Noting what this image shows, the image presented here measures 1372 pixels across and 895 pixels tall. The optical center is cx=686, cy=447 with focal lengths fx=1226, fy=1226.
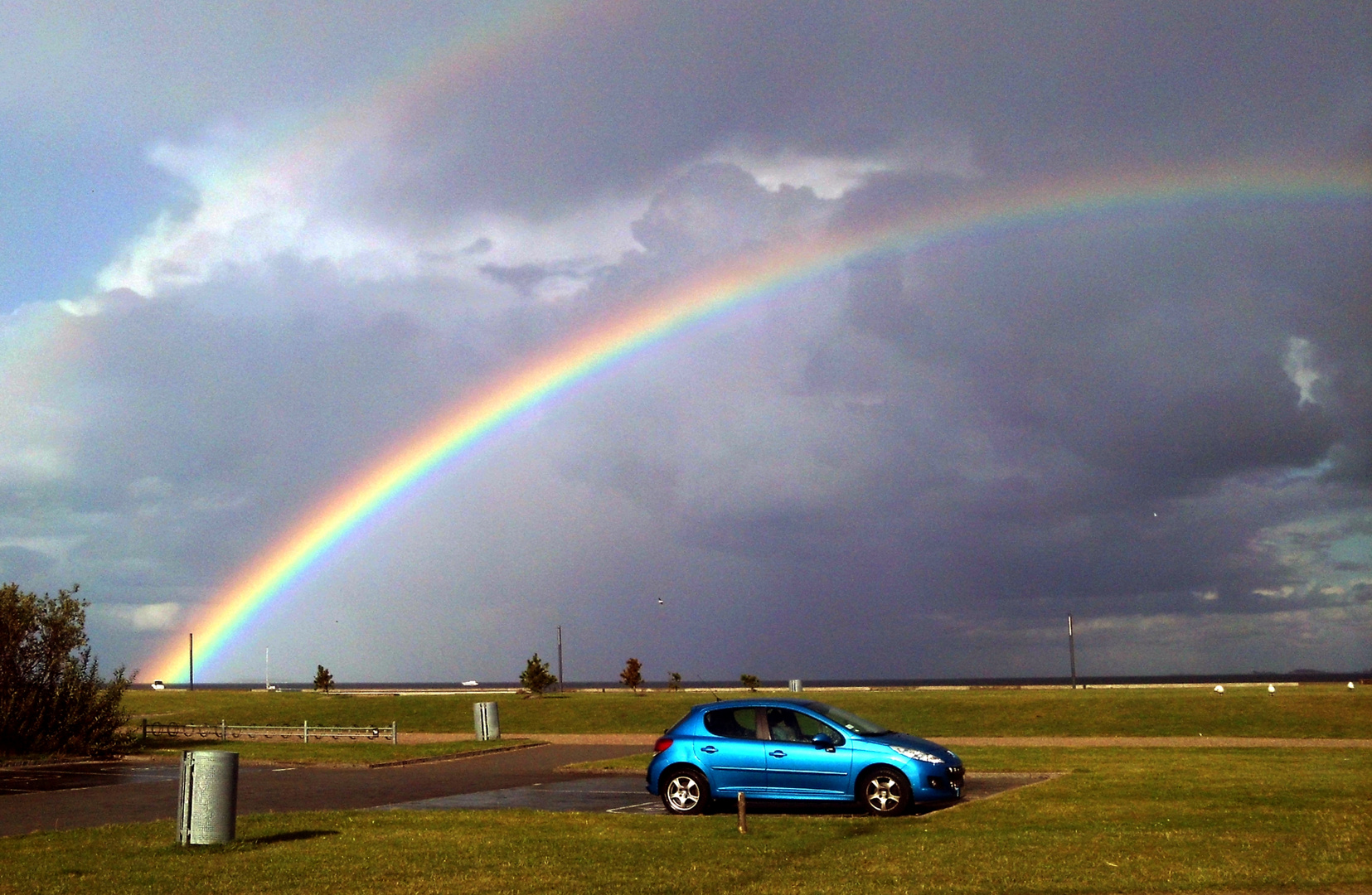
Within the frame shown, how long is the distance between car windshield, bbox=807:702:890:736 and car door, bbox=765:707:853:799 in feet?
0.74

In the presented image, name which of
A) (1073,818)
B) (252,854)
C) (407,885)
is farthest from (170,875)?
(1073,818)

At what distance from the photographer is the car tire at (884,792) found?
18.1 metres

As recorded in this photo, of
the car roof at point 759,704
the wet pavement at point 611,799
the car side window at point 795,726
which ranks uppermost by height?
the car roof at point 759,704

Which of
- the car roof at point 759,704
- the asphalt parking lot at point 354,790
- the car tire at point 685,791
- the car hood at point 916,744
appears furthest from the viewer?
the asphalt parking lot at point 354,790

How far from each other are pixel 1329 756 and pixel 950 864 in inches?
779

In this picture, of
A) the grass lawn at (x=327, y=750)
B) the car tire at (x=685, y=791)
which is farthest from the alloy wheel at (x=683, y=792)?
the grass lawn at (x=327, y=750)

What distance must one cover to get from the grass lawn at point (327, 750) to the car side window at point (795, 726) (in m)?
16.2

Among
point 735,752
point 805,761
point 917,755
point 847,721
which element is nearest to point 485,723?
point 735,752

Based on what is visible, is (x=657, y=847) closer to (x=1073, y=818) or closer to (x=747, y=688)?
(x=1073, y=818)

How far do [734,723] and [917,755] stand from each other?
292 cm

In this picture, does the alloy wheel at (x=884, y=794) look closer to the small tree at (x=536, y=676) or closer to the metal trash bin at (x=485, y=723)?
the metal trash bin at (x=485, y=723)

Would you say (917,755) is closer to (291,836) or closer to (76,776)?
(291,836)

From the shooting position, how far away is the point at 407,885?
12188 millimetres

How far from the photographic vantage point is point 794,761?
18719mm
